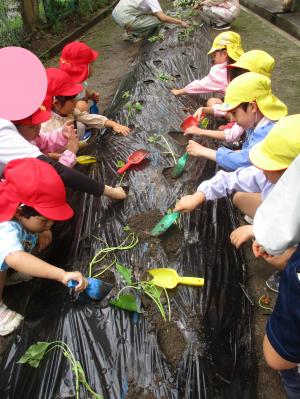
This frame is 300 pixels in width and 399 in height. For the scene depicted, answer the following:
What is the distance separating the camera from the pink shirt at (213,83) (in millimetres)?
3211

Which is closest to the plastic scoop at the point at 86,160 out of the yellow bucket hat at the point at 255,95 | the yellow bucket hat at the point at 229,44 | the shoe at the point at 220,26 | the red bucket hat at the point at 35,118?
the red bucket hat at the point at 35,118

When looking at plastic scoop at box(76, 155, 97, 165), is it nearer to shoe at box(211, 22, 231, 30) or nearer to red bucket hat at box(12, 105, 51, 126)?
red bucket hat at box(12, 105, 51, 126)

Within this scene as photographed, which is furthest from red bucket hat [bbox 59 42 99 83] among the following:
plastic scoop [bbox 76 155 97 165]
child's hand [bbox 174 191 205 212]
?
child's hand [bbox 174 191 205 212]

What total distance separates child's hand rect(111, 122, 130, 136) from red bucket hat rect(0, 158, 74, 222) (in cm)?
125

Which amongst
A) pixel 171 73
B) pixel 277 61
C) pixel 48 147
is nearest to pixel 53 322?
pixel 48 147

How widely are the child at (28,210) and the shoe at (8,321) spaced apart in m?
0.35

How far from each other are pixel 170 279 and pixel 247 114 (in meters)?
1.10

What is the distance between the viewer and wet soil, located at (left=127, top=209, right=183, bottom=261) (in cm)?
185

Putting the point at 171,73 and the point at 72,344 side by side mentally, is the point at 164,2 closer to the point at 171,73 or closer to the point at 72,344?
the point at 171,73

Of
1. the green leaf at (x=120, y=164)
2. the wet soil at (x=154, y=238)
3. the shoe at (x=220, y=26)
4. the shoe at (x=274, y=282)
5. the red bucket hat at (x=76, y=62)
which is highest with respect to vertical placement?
the red bucket hat at (x=76, y=62)

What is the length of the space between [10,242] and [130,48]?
5495mm

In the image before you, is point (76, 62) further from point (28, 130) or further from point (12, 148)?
point (12, 148)

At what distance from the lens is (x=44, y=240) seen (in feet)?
6.80

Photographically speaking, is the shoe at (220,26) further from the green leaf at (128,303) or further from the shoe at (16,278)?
the green leaf at (128,303)
